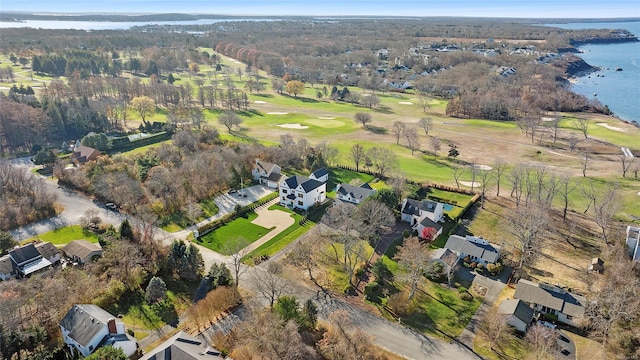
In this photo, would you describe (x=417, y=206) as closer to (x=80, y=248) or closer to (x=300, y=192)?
(x=300, y=192)

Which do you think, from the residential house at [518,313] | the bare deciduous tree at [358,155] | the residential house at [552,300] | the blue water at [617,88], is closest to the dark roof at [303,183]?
the bare deciduous tree at [358,155]

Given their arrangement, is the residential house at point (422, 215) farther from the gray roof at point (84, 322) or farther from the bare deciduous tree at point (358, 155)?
the gray roof at point (84, 322)

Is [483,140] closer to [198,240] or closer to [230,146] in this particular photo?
[230,146]

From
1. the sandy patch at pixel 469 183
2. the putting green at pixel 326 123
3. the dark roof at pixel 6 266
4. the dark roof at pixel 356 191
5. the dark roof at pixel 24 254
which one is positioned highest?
the dark roof at pixel 356 191

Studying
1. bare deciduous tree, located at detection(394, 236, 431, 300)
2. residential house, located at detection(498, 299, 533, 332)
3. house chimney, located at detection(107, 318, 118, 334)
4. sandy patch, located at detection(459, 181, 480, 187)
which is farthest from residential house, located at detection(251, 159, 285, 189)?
residential house, located at detection(498, 299, 533, 332)

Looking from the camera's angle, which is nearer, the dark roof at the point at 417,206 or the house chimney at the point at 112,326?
the house chimney at the point at 112,326

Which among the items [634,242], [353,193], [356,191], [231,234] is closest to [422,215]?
[356,191]

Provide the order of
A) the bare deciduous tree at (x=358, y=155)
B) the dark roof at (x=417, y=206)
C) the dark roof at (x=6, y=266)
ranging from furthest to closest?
1. the bare deciduous tree at (x=358, y=155)
2. the dark roof at (x=417, y=206)
3. the dark roof at (x=6, y=266)
